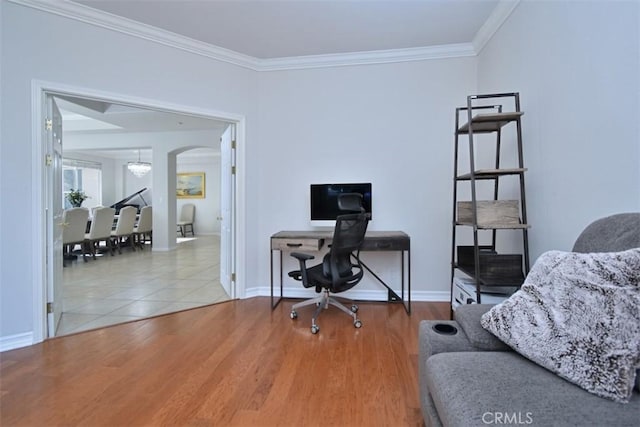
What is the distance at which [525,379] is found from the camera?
38.0 inches

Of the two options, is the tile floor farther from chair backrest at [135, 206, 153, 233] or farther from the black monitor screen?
the black monitor screen

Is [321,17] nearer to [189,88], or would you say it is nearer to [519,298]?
[189,88]

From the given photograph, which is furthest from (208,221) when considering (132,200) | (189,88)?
(189,88)

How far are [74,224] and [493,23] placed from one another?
6.86 metres

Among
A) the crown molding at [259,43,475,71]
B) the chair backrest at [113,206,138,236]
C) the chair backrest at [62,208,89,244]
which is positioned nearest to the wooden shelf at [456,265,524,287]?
the crown molding at [259,43,475,71]

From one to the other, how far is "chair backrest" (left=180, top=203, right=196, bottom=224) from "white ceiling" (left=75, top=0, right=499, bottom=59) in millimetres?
7978

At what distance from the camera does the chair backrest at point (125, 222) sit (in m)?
6.43

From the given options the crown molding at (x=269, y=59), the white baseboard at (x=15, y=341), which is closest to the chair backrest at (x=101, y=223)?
the white baseboard at (x=15, y=341)

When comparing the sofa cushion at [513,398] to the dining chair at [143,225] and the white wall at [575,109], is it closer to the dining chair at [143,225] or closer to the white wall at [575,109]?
the white wall at [575,109]

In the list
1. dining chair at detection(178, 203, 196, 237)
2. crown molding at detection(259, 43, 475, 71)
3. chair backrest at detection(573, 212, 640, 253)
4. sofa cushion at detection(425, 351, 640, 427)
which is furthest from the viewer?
dining chair at detection(178, 203, 196, 237)

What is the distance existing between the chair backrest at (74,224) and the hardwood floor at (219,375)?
3718 millimetres

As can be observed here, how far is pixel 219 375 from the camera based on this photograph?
6.14 ft

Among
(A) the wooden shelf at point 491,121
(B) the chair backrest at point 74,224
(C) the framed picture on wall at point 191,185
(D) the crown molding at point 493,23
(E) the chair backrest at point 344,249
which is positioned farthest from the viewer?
(C) the framed picture on wall at point 191,185

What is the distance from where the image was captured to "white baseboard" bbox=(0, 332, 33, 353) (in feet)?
7.22
